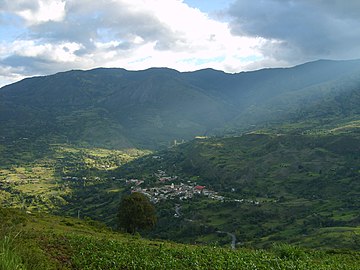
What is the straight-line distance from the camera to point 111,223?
147375mm

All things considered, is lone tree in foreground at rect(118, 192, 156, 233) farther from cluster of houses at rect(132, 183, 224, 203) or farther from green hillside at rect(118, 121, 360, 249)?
cluster of houses at rect(132, 183, 224, 203)

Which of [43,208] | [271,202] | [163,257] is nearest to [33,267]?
[163,257]

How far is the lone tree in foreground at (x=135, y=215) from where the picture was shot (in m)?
68.9

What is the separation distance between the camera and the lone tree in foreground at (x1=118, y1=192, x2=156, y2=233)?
6894 cm

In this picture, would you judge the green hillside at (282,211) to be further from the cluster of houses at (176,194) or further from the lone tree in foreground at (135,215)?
the lone tree in foreground at (135,215)

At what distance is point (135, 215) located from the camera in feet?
226

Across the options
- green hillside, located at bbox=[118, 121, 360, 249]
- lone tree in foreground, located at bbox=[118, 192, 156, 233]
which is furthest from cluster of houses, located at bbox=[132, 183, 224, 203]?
lone tree in foreground, located at bbox=[118, 192, 156, 233]

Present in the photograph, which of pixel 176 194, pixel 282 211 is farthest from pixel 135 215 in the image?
pixel 176 194

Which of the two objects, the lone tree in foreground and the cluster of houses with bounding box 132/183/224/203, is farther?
the cluster of houses with bounding box 132/183/224/203

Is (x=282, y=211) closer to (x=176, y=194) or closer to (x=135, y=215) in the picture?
(x=176, y=194)

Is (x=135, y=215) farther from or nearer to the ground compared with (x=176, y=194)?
farther from the ground

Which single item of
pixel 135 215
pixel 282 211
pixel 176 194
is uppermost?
pixel 135 215

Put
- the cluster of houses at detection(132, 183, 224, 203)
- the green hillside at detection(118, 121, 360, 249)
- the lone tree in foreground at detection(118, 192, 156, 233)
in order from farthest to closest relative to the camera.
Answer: the cluster of houses at detection(132, 183, 224, 203)
the green hillside at detection(118, 121, 360, 249)
the lone tree in foreground at detection(118, 192, 156, 233)

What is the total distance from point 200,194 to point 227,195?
14958 millimetres
